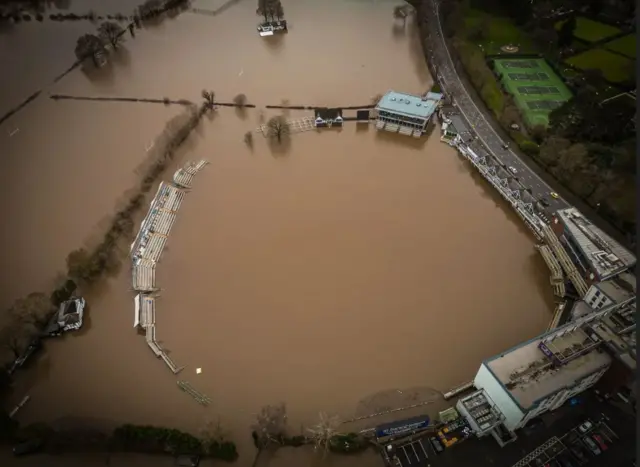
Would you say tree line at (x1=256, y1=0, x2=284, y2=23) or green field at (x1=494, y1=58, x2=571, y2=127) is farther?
tree line at (x1=256, y1=0, x2=284, y2=23)

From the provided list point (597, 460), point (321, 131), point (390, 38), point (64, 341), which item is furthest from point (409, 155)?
point (64, 341)

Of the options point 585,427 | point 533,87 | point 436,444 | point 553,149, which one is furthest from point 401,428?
point 533,87

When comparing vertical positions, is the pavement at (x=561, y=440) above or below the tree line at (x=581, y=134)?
below

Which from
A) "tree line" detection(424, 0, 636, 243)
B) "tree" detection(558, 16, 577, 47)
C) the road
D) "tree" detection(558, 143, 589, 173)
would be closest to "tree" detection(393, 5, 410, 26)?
the road

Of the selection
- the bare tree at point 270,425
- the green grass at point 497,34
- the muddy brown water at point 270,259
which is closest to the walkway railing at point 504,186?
the muddy brown water at point 270,259

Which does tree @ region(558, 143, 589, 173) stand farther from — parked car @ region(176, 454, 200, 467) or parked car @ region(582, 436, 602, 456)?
parked car @ region(176, 454, 200, 467)

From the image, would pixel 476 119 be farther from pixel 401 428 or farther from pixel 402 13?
pixel 401 428

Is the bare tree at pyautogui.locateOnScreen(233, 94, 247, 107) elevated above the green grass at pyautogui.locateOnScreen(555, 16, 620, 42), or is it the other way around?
the bare tree at pyautogui.locateOnScreen(233, 94, 247, 107)

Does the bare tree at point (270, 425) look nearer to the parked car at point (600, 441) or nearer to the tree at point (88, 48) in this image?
the parked car at point (600, 441)
